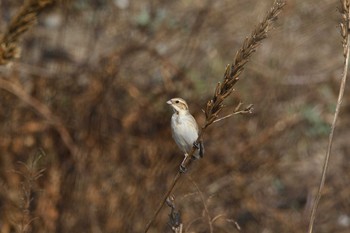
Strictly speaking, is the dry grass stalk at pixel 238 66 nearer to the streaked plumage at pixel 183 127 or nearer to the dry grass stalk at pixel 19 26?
the dry grass stalk at pixel 19 26

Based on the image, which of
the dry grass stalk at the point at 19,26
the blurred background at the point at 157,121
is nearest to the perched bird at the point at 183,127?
the blurred background at the point at 157,121

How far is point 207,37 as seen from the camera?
7520 mm

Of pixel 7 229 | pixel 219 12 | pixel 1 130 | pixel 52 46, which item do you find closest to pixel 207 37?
pixel 219 12

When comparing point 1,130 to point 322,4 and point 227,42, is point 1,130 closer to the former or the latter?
point 227,42

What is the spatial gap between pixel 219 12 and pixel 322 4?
1859 mm

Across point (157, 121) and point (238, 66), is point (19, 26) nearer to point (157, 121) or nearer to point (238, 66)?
point (238, 66)

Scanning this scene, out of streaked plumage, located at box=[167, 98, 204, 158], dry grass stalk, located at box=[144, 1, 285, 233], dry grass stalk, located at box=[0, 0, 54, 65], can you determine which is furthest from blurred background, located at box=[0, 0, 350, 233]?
dry grass stalk, located at box=[144, 1, 285, 233]

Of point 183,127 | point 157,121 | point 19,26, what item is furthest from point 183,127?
point 157,121

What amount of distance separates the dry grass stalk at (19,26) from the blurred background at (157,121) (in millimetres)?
2876

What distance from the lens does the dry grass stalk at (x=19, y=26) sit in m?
1.84

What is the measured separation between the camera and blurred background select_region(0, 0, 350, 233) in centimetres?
545

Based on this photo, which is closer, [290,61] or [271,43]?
[290,61]

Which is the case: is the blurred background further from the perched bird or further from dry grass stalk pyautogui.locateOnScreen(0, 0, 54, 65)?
dry grass stalk pyautogui.locateOnScreen(0, 0, 54, 65)

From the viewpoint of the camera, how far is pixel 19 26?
1874mm
